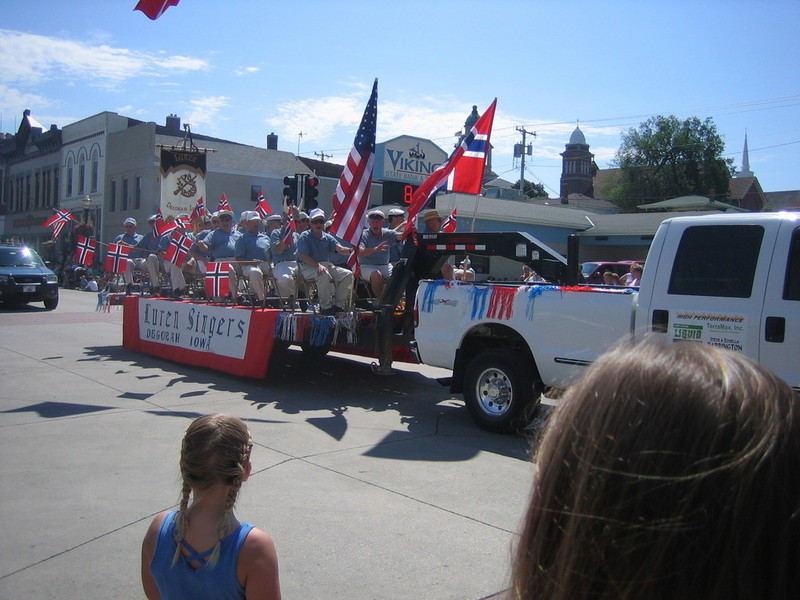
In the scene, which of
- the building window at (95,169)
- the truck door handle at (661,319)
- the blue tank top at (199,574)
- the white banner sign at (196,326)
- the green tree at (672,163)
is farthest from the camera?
the green tree at (672,163)

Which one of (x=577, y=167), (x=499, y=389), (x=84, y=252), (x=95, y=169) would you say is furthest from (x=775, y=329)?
(x=577, y=167)

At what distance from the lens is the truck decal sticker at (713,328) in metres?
5.86

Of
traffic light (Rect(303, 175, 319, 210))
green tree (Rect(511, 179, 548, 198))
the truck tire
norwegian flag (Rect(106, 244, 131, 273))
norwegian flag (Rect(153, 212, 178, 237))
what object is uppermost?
green tree (Rect(511, 179, 548, 198))

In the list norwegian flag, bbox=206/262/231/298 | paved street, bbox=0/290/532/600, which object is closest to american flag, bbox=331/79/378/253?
paved street, bbox=0/290/532/600

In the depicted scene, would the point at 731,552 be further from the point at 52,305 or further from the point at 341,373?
the point at 52,305

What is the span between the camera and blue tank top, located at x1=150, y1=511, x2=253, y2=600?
2.24m

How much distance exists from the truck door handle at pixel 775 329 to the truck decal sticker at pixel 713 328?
171mm

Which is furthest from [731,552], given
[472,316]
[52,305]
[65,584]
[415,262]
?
[52,305]

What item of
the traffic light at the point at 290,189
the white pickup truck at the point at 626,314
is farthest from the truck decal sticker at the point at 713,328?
the traffic light at the point at 290,189

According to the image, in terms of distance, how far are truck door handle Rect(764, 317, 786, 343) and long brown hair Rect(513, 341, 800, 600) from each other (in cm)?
537

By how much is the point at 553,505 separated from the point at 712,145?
221 ft

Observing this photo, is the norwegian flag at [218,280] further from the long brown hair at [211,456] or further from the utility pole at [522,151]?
the utility pole at [522,151]

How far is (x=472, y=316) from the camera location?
7.54 m

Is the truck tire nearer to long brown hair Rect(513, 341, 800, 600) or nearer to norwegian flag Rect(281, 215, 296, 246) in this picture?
norwegian flag Rect(281, 215, 296, 246)
